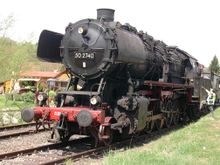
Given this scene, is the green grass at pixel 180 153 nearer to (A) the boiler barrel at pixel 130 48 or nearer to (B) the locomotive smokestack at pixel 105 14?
(A) the boiler barrel at pixel 130 48

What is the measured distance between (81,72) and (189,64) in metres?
9.68

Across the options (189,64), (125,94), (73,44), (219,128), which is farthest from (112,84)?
(189,64)

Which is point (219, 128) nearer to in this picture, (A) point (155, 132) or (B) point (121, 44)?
(A) point (155, 132)

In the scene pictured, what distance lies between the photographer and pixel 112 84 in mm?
13148

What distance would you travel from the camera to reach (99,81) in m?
13.0

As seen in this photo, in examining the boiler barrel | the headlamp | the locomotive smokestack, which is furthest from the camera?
the locomotive smokestack

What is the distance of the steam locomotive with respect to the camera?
39.5ft

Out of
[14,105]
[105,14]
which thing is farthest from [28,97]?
[105,14]

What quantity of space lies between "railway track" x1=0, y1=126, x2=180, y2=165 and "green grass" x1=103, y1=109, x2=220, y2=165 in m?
0.58

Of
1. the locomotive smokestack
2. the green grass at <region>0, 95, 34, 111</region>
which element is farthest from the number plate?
the green grass at <region>0, 95, 34, 111</region>

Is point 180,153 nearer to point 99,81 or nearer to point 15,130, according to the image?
point 99,81

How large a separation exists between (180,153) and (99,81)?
3.48 m

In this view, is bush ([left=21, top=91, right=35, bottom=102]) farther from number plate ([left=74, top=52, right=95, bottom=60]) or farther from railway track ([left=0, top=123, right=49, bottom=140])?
number plate ([left=74, top=52, right=95, bottom=60])

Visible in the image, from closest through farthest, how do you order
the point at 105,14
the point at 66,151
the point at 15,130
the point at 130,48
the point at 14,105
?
the point at 66,151, the point at 130,48, the point at 105,14, the point at 15,130, the point at 14,105
